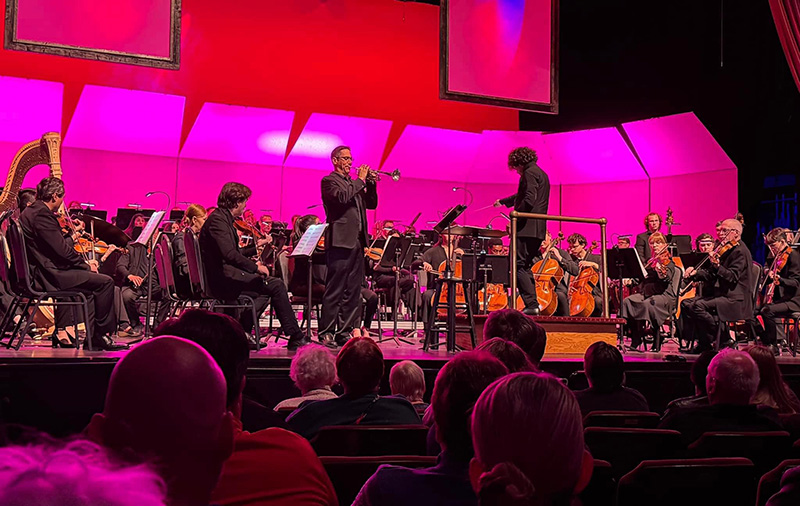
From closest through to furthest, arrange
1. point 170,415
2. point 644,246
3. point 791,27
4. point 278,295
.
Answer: point 170,415, point 278,295, point 791,27, point 644,246

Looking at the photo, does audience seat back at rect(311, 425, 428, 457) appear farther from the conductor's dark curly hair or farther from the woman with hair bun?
the conductor's dark curly hair

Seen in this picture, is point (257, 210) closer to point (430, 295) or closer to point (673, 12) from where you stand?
point (430, 295)

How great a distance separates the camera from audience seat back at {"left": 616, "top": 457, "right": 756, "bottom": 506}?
1.92m

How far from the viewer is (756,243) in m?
12.1

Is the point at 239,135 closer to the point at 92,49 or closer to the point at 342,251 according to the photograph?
the point at 92,49

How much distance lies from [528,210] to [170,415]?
5.65 m

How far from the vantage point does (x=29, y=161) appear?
5.49 m

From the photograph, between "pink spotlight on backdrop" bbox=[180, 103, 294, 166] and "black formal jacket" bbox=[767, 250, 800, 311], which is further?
"pink spotlight on backdrop" bbox=[180, 103, 294, 166]

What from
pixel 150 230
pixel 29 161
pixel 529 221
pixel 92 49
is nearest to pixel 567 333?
pixel 529 221

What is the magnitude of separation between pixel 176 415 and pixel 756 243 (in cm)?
1270

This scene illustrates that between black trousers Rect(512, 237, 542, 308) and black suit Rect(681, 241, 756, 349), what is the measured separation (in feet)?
6.83

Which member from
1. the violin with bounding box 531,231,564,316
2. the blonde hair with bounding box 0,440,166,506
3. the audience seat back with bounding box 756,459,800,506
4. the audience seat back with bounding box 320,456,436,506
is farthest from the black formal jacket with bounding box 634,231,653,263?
the blonde hair with bounding box 0,440,166,506

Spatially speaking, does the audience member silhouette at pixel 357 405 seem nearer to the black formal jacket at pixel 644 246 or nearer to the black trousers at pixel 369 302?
the black trousers at pixel 369 302

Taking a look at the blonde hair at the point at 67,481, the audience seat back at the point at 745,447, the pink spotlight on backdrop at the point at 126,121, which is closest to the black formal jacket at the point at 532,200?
the audience seat back at the point at 745,447
